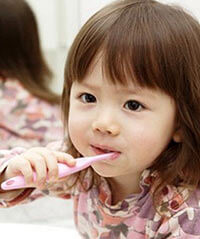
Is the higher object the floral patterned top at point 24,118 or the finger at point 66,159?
the finger at point 66,159

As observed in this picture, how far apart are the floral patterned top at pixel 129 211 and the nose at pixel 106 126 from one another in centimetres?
14

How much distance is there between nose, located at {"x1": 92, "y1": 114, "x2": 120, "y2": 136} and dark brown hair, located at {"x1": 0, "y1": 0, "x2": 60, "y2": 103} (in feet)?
2.99

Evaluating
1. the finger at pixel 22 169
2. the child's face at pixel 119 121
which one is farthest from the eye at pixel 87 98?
the finger at pixel 22 169

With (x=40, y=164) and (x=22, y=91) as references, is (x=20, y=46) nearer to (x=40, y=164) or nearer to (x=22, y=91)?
(x=22, y=91)

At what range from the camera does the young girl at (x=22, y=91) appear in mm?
1529

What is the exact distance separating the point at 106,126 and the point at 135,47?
0.11 meters

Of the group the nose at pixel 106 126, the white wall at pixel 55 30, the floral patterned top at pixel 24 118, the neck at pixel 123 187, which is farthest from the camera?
the white wall at pixel 55 30

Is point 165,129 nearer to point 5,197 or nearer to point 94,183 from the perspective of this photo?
point 94,183

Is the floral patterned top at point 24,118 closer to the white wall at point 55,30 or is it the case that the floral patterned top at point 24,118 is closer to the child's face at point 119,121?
the white wall at point 55,30

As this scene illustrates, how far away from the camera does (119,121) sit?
2.21 ft

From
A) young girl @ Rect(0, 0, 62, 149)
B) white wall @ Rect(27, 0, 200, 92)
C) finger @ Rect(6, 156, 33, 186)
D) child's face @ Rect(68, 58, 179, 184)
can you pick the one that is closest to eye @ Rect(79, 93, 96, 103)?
child's face @ Rect(68, 58, 179, 184)

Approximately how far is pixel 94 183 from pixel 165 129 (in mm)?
185

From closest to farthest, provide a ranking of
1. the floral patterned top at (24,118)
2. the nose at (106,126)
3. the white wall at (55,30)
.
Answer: the nose at (106,126), the floral patterned top at (24,118), the white wall at (55,30)

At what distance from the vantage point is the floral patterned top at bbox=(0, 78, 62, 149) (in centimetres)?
152
